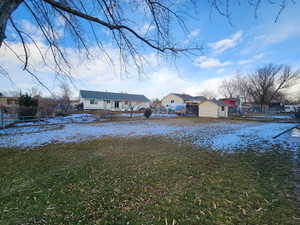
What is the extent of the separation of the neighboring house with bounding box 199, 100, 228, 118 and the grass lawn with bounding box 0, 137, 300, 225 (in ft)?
69.1

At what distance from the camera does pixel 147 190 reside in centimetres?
274

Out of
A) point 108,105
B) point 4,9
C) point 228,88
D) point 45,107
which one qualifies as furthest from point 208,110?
point 228,88

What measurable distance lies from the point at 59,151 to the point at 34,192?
3.15 metres

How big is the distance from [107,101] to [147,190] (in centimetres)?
3117

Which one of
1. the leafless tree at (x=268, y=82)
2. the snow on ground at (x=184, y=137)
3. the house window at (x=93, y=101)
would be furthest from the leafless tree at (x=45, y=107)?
the leafless tree at (x=268, y=82)

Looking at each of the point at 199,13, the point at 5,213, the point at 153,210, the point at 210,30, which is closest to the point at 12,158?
the point at 5,213

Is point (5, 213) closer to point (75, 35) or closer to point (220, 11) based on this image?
point (75, 35)

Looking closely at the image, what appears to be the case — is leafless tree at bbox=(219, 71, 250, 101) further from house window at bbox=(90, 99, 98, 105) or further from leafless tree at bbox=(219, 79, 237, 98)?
house window at bbox=(90, 99, 98, 105)

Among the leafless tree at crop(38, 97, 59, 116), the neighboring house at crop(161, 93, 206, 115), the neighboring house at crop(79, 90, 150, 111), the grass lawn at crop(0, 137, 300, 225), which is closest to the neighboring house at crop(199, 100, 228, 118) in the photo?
the neighboring house at crop(161, 93, 206, 115)

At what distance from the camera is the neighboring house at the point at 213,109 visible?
24438 mm

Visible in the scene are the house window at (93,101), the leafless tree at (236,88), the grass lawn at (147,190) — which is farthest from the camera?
the leafless tree at (236,88)

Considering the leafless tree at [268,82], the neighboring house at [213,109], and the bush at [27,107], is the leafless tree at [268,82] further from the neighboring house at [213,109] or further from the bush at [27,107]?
the bush at [27,107]

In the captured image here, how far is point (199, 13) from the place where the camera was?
3.03 meters

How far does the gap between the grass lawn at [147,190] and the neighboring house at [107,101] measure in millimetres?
24274
